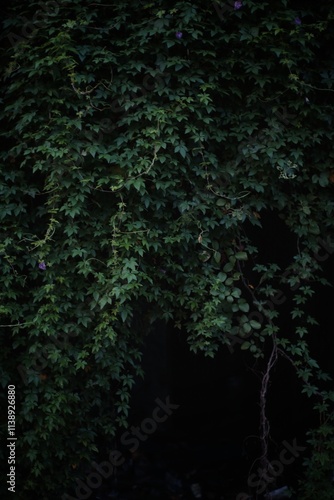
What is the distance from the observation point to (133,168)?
2.98m

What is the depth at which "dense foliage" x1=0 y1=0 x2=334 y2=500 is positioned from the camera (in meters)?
2.98

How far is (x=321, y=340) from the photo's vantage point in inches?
166

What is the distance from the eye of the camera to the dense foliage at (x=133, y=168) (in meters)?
2.98

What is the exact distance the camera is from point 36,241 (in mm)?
3115

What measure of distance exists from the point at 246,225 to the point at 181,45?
6.06 ft

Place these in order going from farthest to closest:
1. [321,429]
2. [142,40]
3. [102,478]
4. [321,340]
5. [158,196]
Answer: [321,340], [102,478], [321,429], [158,196], [142,40]

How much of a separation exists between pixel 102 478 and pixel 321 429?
1.80m

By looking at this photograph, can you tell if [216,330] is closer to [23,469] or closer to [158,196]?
[158,196]

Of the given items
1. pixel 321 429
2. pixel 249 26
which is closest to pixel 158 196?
pixel 249 26

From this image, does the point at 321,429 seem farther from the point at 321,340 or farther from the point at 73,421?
the point at 73,421

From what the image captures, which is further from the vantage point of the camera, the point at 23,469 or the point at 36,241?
the point at 23,469

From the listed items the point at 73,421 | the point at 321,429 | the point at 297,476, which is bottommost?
the point at 297,476

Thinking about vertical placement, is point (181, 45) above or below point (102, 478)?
above

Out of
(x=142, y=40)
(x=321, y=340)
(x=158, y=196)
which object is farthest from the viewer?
(x=321, y=340)
